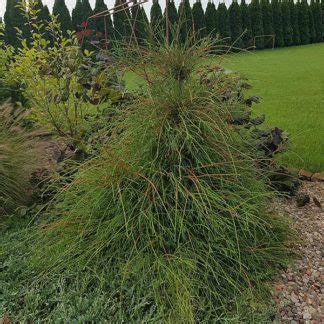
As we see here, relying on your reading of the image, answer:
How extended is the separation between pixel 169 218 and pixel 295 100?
21.6 feet

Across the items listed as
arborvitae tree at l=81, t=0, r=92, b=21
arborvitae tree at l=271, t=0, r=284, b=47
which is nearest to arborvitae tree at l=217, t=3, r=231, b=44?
arborvitae tree at l=271, t=0, r=284, b=47

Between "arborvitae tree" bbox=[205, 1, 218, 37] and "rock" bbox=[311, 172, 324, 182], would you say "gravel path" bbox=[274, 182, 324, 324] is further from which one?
"arborvitae tree" bbox=[205, 1, 218, 37]

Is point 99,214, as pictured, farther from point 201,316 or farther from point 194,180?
point 201,316

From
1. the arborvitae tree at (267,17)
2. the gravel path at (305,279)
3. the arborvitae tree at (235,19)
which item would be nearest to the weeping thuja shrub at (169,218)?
the gravel path at (305,279)

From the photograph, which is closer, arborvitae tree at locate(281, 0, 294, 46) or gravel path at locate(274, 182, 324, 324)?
gravel path at locate(274, 182, 324, 324)

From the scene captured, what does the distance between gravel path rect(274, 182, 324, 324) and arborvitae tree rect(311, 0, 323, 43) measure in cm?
2326

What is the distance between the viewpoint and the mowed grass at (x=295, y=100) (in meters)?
4.55

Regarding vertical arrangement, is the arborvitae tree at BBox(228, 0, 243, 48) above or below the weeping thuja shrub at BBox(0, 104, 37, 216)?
above

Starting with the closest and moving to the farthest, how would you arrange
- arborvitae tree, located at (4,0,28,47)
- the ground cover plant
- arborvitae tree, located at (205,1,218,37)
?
the ground cover plant
arborvitae tree, located at (4,0,28,47)
arborvitae tree, located at (205,1,218,37)

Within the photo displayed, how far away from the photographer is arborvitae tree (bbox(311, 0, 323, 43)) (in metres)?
23.6

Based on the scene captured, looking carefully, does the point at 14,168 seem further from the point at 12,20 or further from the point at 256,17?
the point at 256,17

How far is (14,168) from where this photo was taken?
126 inches

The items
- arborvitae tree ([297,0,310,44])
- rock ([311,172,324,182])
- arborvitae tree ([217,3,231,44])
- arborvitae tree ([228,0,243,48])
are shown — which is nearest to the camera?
rock ([311,172,324,182])

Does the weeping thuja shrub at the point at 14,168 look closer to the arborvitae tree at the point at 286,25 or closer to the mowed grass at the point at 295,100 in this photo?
the mowed grass at the point at 295,100
